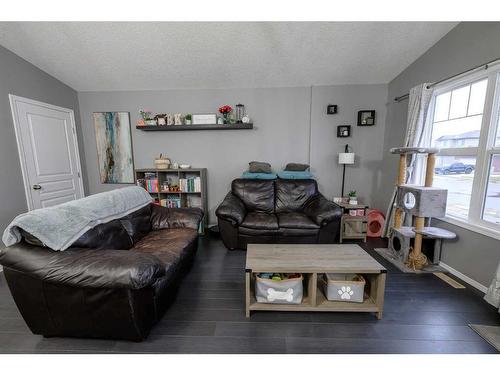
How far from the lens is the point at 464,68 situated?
2.02 meters

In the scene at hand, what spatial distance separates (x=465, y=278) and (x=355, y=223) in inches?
45.3

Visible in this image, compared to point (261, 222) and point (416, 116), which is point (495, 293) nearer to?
point (416, 116)

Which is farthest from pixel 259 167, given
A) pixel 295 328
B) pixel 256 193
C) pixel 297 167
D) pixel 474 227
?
pixel 474 227

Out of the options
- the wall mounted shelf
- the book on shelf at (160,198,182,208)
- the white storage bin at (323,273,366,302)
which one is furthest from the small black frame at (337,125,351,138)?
the book on shelf at (160,198,182,208)

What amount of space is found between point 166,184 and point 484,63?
388 cm

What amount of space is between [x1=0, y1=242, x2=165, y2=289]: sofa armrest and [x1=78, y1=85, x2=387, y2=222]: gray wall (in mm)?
2367

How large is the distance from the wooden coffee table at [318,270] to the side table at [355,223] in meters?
1.29

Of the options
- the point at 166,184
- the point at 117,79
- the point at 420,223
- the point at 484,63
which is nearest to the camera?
the point at 484,63

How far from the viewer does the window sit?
6.06 ft

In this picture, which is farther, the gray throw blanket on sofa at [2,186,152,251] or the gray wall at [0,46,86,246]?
the gray wall at [0,46,86,246]

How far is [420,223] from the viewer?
7.06 ft

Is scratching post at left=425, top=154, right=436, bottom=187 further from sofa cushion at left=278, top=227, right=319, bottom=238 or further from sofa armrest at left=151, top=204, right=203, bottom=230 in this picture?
sofa armrest at left=151, top=204, right=203, bottom=230
